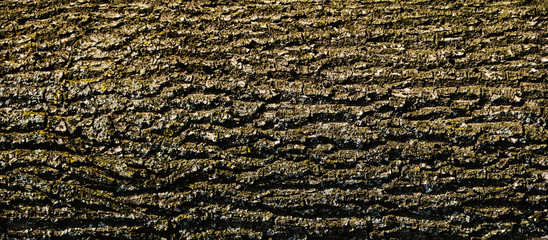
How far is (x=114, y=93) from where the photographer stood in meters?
2.00

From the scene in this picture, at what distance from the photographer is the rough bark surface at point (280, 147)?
1.94 metres

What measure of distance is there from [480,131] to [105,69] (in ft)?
6.01

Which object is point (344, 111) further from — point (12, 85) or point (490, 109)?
point (12, 85)

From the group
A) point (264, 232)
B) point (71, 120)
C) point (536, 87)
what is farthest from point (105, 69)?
point (536, 87)

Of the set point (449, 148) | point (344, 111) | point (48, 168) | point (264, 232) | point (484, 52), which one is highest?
point (484, 52)

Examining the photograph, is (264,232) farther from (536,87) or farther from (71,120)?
(536,87)

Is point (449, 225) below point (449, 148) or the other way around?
below

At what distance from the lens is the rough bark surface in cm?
194

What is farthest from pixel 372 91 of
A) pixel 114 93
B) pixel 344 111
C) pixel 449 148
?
pixel 114 93

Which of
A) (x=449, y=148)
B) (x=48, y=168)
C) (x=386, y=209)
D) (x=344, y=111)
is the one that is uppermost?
(x=344, y=111)

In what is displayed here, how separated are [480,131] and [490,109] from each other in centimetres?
13

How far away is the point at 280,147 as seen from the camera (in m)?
1.96

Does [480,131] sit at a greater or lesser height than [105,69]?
lesser

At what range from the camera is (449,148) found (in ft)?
6.42
